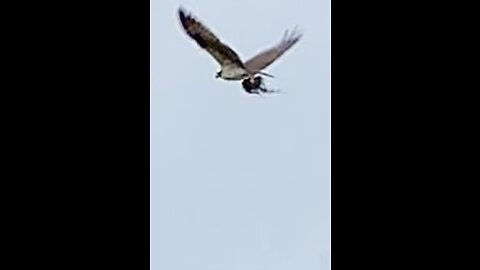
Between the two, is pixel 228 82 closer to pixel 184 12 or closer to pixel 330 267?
pixel 184 12

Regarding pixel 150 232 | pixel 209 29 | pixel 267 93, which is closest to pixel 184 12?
pixel 209 29

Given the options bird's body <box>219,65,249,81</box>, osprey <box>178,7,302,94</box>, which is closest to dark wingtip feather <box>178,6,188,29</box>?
osprey <box>178,7,302,94</box>

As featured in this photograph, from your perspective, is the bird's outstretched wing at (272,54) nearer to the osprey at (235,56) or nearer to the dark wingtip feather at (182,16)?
the osprey at (235,56)

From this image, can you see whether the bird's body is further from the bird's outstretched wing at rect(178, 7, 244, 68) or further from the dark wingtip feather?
the dark wingtip feather

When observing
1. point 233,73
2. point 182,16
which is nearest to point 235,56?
point 233,73

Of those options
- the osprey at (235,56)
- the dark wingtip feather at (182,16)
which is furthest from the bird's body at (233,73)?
the dark wingtip feather at (182,16)

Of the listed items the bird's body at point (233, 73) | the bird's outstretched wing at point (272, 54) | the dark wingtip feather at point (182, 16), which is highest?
the dark wingtip feather at point (182, 16)

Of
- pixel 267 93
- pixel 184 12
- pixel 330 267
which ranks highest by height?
pixel 184 12
